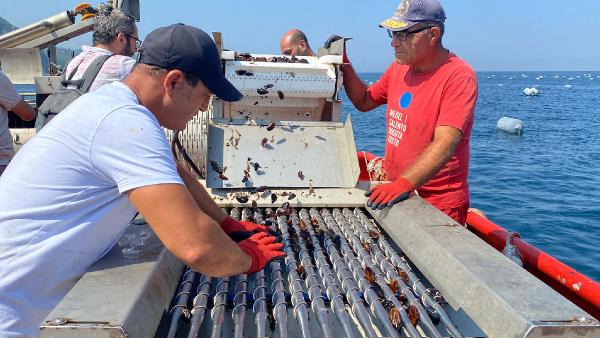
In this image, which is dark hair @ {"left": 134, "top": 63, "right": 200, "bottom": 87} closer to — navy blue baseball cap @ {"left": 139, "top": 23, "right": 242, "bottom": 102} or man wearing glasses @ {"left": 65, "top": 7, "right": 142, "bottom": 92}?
navy blue baseball cap @ {"left": 139, "top": 23, "right": 242, "bottom": 102}

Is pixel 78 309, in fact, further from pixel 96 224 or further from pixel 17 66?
pixel 17 66

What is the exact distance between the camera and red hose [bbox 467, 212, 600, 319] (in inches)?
132

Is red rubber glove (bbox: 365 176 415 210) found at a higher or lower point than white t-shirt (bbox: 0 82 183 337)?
lower

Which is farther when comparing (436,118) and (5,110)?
(5,110)

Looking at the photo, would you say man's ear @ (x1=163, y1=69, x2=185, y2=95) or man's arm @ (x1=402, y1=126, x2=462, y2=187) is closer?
man's ear @ (x1=163, y1=69, x2=185, y2=95)

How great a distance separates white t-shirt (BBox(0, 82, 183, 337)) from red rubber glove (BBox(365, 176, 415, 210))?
167cm

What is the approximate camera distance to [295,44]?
5824 millimetres

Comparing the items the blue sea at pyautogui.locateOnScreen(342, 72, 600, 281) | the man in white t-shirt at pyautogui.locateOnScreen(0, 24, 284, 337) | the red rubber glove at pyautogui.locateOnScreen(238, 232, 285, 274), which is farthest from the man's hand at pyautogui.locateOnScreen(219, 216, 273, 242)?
the blue sea at pyautogui.locateOnScreen(342, 72, 600, 281)

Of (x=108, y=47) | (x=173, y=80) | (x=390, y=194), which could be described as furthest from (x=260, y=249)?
(x=108, y=47)

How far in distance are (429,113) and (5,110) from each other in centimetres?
355

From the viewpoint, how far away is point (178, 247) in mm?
1672

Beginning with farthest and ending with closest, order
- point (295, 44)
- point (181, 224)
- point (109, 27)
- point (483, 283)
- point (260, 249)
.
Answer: point (295, 44)
point (109, 27)
point (260, 249)
point (483, 283)
point (181, 224)

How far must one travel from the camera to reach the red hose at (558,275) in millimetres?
3357

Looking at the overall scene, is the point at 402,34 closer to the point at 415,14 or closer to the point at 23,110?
the point at 415,14
